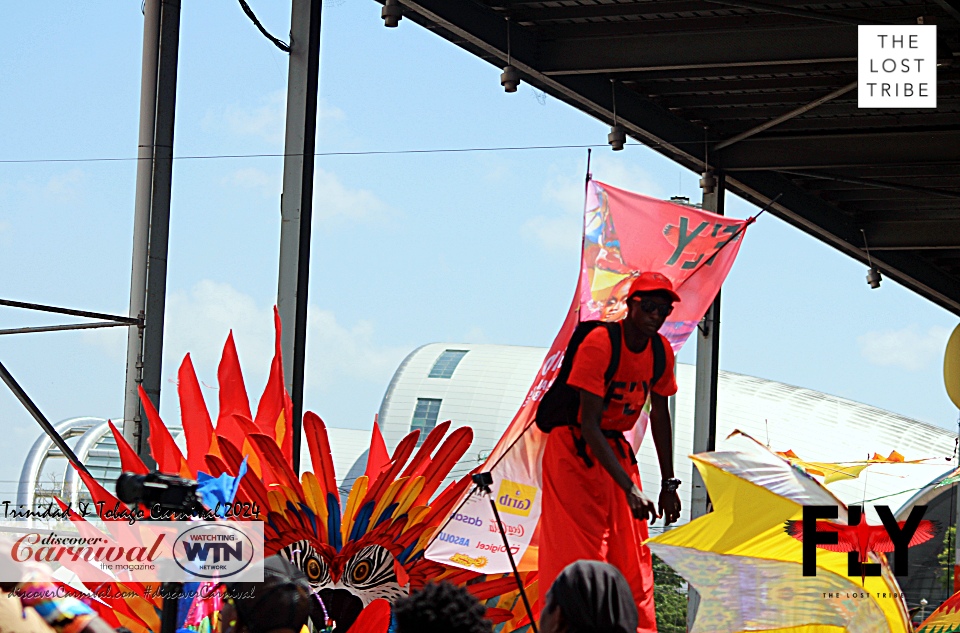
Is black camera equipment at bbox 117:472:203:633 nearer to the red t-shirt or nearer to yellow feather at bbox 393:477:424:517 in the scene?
the red t-shirt

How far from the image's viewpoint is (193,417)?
19.8 feet

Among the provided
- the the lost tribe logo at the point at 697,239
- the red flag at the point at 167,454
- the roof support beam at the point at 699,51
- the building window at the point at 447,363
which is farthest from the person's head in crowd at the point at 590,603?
the building window at the point at 447,363

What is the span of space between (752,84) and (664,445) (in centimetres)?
602

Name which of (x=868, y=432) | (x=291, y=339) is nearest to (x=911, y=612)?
(x=291, y=339)

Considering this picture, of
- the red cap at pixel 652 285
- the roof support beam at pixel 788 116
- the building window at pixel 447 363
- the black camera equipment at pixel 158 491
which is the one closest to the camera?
the black camera equipment at pixel 158 491

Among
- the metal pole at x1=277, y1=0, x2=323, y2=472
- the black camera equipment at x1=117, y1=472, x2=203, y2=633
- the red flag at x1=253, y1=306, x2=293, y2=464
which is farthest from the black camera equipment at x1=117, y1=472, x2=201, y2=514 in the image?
the metal pole at x1=277, y1=0, x2=323, y2=472

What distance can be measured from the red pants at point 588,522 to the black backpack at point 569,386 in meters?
0.06

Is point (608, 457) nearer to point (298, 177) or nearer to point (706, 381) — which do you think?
point (298, 177)

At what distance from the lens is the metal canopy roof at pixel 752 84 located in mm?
9078

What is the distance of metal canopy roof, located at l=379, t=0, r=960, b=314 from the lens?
908 cm

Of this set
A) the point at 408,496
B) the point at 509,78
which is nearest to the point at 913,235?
the point at 509,78

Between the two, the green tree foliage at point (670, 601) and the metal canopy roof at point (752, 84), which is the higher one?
the metal canopy roof at point (752, 84)

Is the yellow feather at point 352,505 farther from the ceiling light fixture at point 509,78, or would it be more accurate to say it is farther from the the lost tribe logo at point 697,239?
the ceiling light fixture at point 509,78

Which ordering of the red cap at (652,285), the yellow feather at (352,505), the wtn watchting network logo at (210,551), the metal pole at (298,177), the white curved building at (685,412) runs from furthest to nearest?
the white curved building at (685,412) < the metal pole at (298,177) < the yellow feather at (352,505) < the red cap at (652,285) < the wtn watchting network logo at (210,551)
